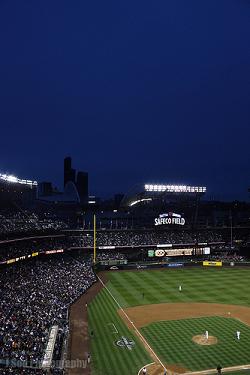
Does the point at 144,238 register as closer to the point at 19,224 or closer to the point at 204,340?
the point at 19,224

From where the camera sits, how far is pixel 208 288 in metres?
50.4

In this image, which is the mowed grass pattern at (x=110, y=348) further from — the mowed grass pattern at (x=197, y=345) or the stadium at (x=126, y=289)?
the mowed grass pattern at (x=197, y=345)

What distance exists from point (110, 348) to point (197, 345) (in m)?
6.59

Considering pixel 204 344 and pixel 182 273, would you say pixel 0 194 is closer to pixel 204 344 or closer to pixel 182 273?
pixel 182 273

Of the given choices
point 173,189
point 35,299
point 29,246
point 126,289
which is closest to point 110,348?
point 35,299

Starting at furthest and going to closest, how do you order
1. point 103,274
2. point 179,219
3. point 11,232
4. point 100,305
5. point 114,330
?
1. point 179,219
2. point 103,274
3. point 11,232
4. point 100,305
5. point 114,330

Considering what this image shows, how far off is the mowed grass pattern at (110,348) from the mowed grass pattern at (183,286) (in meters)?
5.29

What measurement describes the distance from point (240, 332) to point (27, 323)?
17.4m

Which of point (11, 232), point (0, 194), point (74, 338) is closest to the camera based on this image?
point (74, 338)

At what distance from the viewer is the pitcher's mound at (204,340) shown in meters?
29.9

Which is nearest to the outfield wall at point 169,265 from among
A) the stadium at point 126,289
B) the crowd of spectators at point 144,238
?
the stadium at point 126,289

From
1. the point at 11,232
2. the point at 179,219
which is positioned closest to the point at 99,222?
the point at 179,219

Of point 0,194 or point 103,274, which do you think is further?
point 0,194

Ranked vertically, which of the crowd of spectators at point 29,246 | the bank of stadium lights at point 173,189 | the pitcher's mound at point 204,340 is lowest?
the pitcher's mound at point 204,340
